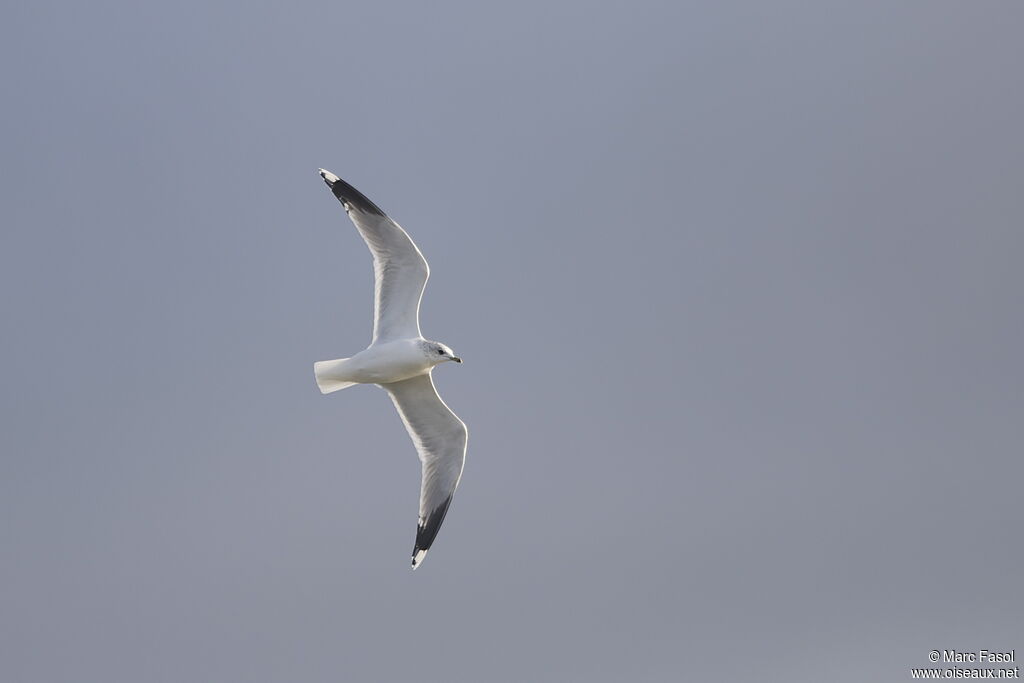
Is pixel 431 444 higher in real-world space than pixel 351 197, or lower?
lower

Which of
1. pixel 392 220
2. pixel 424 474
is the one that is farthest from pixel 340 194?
pixel 424 474

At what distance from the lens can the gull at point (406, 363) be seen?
45.8ft

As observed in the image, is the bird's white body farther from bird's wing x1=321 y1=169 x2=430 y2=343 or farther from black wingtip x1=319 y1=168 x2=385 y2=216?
black wingtip x1=319 y1=168 x2=385 y2=216

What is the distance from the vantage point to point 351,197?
14.3 metres

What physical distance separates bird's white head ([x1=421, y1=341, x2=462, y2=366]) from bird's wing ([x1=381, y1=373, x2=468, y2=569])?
0.58m

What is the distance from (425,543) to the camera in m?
15.1

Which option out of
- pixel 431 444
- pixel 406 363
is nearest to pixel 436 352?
pixel 406 363

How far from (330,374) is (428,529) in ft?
7.90

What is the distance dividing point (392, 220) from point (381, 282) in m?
0.73

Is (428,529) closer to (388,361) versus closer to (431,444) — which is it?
(431,444)

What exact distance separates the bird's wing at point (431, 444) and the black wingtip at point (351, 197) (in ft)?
6.51

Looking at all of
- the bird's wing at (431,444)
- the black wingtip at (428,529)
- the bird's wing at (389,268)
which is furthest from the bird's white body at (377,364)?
the black wingtip at (428,529)

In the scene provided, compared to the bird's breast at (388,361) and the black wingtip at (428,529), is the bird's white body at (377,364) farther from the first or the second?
the black wingtip at (428,529)

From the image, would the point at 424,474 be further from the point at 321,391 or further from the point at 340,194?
the point at 340,194
